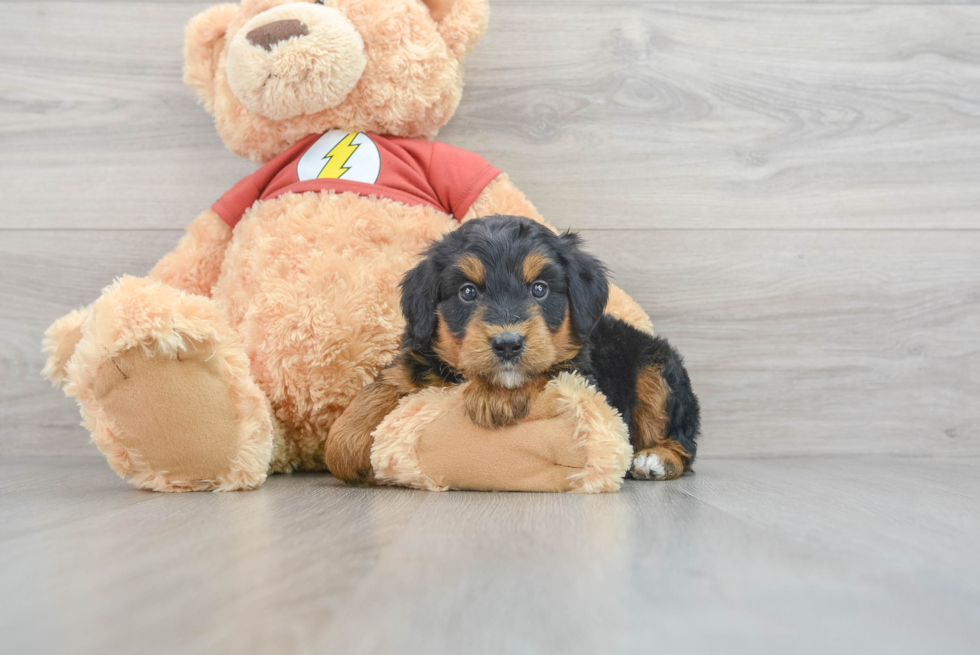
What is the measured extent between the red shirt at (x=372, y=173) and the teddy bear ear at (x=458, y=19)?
0.83 ft

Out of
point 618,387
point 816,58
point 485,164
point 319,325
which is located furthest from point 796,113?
point 319,325

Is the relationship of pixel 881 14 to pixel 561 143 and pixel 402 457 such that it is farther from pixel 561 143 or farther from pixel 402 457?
pixel 402 457

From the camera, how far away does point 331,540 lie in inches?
35.8

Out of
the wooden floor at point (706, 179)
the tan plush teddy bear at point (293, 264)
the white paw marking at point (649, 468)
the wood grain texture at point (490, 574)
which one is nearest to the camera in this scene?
the wood grain texture at point (490, 574)

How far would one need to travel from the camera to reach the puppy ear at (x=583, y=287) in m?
1.31

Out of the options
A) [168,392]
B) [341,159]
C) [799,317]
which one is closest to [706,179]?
[799,317]

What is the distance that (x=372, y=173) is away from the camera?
163 cm

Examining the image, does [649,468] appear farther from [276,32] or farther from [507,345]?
[276,32]

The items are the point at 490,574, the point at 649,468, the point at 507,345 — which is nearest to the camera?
the point at 490,574

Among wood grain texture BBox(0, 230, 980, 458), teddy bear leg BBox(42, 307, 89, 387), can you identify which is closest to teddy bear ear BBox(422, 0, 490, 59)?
wood grain texture BBox(0, 230, 980, 458)

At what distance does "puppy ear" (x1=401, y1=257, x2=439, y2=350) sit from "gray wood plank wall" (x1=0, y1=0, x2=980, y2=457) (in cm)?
76

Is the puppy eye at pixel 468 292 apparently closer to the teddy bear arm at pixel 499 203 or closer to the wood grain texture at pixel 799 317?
the teddy bear arm at pixel 499 203

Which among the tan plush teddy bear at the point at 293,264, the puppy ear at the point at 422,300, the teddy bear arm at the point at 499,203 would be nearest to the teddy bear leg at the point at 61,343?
the tan plush teddy bear at the point at 293,264

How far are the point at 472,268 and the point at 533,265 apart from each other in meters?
0.11
